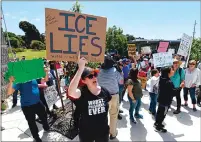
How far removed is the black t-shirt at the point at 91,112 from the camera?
304 cm

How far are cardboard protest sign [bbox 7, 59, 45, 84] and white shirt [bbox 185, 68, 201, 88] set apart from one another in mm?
4758

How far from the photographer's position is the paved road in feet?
17.2

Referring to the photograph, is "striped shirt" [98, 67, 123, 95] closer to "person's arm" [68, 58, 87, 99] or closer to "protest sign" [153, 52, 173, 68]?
"person's arm" [68, 58, 87, 99]

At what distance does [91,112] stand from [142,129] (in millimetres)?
3047

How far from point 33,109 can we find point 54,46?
1.85m

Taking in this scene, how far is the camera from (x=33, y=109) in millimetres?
4664

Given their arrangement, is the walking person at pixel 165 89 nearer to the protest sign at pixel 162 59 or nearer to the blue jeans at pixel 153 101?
the blue jeans at pixel 153 101

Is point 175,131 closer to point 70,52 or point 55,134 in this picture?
point 55,134

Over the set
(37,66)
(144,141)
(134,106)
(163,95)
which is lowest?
(144,141)

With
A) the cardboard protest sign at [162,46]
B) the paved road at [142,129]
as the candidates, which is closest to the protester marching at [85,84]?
the paved road at [142,129]

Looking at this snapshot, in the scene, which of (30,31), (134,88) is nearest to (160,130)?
(134,88)

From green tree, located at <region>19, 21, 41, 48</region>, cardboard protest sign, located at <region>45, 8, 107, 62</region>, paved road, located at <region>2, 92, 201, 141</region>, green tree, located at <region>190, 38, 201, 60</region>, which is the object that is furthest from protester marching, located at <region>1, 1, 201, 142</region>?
green tree, located at <region>19, 21, 41, 48</region>

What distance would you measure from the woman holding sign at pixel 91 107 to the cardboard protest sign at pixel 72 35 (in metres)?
0.50

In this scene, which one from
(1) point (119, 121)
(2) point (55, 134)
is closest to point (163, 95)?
(1) point (119, 121)
